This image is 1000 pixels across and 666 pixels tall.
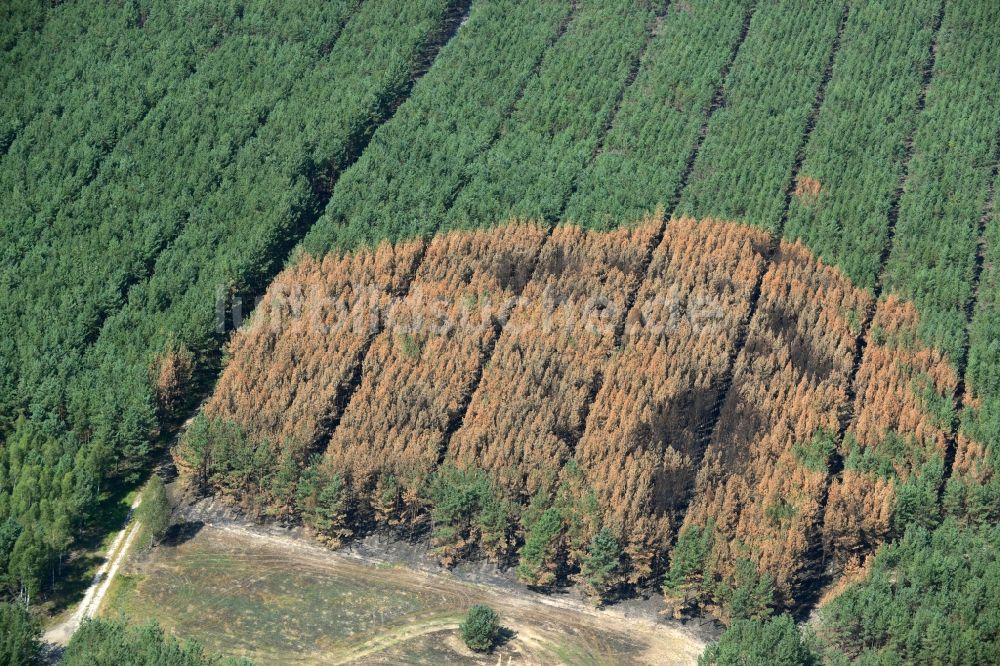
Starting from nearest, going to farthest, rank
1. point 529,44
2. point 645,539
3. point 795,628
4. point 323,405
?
1. point 795,628
2. point 645,539
3. point 323,405
4. point 529,44

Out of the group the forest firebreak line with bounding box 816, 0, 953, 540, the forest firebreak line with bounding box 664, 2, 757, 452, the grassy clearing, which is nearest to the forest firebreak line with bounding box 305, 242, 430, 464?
the grassy clearing

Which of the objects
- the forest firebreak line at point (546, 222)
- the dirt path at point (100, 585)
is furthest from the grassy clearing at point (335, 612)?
the forest firebreak line at point (546, 222)

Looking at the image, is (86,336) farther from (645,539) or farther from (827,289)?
(827,289)

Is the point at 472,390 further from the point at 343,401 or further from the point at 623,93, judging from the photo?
the point at 623,93

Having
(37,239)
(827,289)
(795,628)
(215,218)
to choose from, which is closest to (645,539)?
(795,628)

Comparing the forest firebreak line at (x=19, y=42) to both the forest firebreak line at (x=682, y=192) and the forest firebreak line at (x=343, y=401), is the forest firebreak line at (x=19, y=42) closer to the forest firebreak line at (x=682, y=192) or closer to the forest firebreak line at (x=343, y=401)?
the forest firebreak line at (x=343, y=401)

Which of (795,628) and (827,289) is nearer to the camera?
(795,628)
